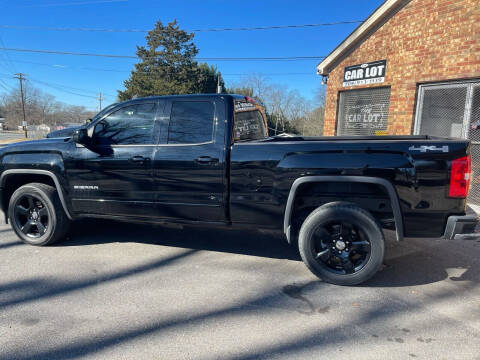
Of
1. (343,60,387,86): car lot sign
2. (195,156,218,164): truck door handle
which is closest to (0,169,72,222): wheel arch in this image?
(195,156,218,164): truck door handle

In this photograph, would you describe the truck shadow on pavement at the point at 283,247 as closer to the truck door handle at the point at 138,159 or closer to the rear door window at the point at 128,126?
the truck door handle at the point at 138,159

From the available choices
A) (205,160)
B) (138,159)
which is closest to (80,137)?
(138,159)

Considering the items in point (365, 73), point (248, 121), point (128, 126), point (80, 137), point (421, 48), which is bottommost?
point (80, 137)

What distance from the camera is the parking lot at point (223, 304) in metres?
2.40

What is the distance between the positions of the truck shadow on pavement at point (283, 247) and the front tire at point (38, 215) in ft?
0.86

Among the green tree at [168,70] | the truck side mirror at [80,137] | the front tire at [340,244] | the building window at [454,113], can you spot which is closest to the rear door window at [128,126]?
the truck side mirror at [80,137]

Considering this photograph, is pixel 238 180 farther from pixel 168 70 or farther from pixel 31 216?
pixel 168 70

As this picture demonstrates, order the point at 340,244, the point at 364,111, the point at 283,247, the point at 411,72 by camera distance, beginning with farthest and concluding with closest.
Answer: the point at 364,111, the point at 411,72, the point at 283,247, the point at 340,244

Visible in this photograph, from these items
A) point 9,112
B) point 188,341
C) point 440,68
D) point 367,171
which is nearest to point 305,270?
point 367,171

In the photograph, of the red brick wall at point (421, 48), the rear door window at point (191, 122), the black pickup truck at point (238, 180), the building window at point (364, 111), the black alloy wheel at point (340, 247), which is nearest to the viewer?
the black pickup truck at point (238, 180)

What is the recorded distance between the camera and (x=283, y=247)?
4.48 metres

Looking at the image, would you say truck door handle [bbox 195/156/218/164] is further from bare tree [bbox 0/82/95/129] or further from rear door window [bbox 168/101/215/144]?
bare tree [bbox 0/82/95/129]

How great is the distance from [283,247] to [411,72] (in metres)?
5.93

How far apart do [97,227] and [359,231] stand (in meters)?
4.00
